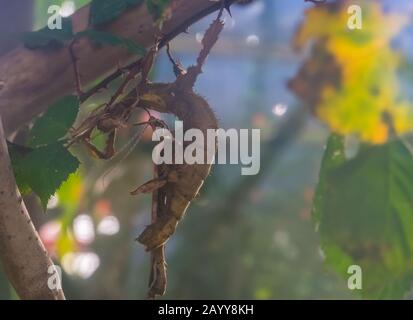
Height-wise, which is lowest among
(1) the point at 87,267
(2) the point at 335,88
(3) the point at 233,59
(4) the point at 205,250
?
(2) the point at 335,88

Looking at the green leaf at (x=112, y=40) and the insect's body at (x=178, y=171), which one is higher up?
the green leaf at (x=112, y=40)

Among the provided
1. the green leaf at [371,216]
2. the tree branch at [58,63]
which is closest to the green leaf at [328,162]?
the green leaf at [371,216]

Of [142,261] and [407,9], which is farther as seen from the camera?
[142,261]

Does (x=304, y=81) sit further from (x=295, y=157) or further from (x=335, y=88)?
(x=295, y=157)

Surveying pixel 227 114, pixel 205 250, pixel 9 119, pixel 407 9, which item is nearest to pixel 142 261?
pixel 205 250

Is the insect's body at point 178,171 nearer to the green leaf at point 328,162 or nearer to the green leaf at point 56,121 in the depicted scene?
the green leaf at point 56,121

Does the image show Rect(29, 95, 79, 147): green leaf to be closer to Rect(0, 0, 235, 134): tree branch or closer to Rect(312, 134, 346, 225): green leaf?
Rect(0, 0, 235, 134): tree branch

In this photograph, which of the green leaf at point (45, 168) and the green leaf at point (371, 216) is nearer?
the green leaf at point (45, 168)
